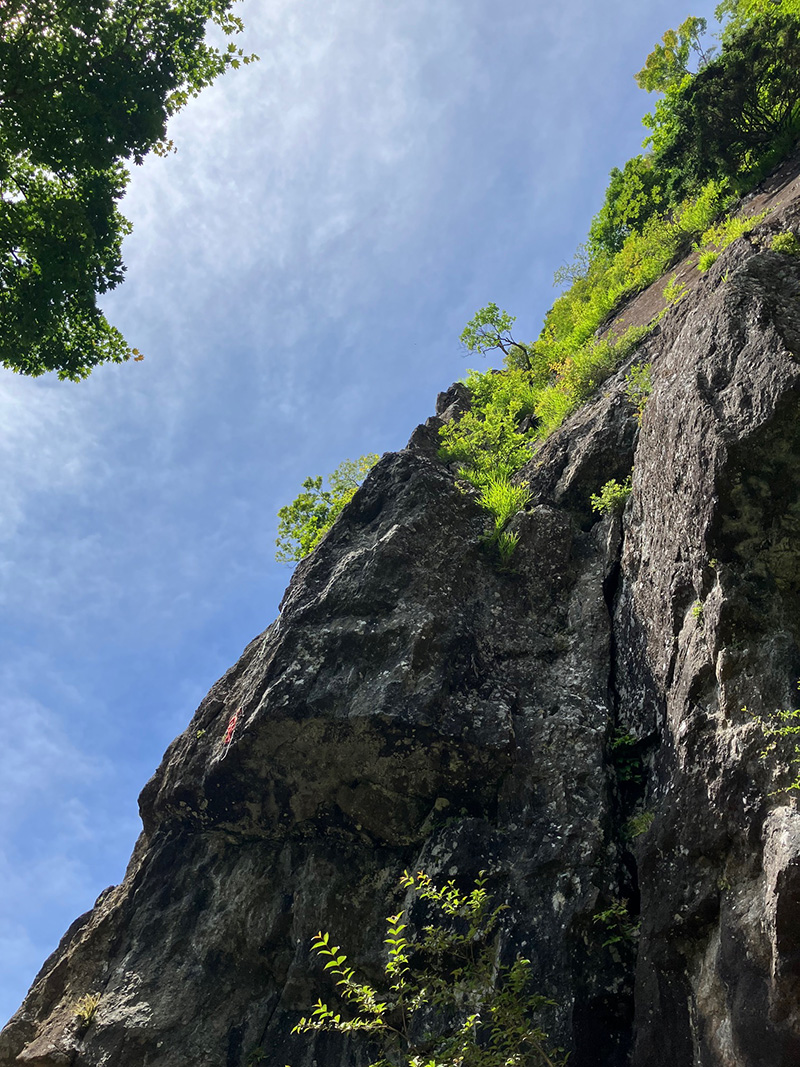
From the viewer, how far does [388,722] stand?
7.56 m

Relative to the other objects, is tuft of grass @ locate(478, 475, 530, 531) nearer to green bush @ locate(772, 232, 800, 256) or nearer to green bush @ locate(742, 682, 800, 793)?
green bush @ locate(772, 232, 800, 256)

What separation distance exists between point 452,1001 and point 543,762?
2504 mm

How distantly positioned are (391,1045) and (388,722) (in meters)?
2.95

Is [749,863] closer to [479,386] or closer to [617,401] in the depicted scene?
[617,401]

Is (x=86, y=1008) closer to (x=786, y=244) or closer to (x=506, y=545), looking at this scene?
(x=506, y=545)

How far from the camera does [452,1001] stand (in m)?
5.32

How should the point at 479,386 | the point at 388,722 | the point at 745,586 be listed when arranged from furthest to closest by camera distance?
the point at 479,386
the point at 388,722
the point at 745,586

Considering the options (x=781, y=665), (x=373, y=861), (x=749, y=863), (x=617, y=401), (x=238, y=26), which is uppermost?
(x=238, y=26)

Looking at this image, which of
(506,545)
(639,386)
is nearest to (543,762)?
(506,545)

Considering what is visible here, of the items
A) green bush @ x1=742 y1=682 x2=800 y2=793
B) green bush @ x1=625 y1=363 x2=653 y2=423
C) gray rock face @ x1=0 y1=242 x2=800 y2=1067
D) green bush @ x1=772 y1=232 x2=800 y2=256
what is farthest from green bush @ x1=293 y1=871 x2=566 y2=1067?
green bush @ x1=772 y1=232 x2=800 y2=256

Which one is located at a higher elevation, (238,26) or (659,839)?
(238,26)

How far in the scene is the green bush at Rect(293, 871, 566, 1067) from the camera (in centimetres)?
488

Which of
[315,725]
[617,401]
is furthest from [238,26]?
[315,725]

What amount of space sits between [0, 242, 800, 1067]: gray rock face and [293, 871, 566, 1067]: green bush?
239 millimetres
